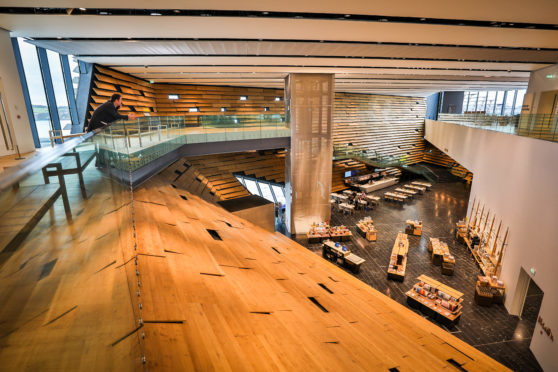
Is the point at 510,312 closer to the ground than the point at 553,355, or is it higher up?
closer to the ground

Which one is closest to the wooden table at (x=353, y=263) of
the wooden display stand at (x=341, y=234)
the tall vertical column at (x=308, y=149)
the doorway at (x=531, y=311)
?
the wooden display stand at (x=341, y=234)

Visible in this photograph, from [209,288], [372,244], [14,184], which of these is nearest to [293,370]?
[209,288]

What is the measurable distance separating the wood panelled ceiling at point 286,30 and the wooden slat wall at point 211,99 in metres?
5.58

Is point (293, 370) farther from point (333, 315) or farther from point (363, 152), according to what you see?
point (363, 152)

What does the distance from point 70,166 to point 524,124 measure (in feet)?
32.8

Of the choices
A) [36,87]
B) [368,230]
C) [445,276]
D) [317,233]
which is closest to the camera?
[36,87]

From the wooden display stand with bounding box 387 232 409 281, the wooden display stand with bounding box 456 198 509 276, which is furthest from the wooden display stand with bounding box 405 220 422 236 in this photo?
the wooden display stand with bounding box 387 232 409 281

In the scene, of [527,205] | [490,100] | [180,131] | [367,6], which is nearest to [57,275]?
[367,6]

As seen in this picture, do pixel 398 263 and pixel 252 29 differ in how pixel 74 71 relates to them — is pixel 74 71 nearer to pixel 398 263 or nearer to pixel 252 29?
pixel 252 29

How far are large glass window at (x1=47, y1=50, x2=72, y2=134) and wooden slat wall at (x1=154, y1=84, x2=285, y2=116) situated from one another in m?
5.35

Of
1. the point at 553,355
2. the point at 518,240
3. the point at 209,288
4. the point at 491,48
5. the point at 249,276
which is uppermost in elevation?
the point at 491,48

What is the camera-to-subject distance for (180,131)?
8.16 m

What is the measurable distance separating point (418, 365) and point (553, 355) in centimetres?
465

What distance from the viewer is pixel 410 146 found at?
2406 centimetres
